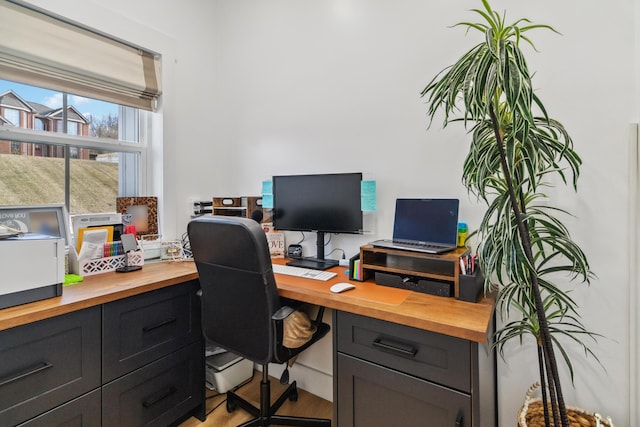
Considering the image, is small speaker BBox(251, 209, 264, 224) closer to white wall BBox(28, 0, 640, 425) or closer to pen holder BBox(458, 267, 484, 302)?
white wall BBox(28, 0, 640, 425)

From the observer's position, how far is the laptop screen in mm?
1511

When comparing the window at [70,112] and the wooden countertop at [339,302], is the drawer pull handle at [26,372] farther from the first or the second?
the window at [70,112]

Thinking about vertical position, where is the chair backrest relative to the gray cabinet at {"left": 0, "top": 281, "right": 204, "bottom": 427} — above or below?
above

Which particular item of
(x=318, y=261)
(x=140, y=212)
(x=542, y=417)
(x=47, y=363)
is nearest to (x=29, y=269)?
(x=47, y=363)

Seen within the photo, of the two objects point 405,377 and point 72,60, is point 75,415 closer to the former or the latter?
point 405,377

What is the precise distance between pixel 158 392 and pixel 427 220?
1635mm

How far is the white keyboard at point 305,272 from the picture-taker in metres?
1.67

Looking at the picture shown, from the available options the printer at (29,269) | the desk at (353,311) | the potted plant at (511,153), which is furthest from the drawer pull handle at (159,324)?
the potted plant at (511,153)

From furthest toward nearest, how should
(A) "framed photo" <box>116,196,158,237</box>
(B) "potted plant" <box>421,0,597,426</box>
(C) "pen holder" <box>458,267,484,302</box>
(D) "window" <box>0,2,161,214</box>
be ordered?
1. (A) "framed photo" <box>116,196,158,237</box>
2. (D) "window" <box>0,2,161,214</box>
3. (C) "pen holder" <box>458,267,484,302</box>
4. (B) "potted plant" <box>421,0,597,426</box>

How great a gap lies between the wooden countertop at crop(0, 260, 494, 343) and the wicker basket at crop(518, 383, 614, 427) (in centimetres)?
42

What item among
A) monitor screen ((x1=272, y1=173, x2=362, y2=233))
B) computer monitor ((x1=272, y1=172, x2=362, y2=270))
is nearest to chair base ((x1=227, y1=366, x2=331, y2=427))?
computer monitor ((x1=272, y1=172, x2=362, y2=270))

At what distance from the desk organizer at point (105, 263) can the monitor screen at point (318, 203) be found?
2.76 feet

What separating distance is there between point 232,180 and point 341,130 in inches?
41.9

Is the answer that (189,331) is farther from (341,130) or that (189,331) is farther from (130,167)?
(341,130)
